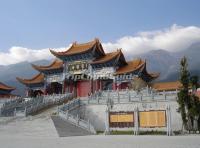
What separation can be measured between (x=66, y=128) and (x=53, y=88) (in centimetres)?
2501

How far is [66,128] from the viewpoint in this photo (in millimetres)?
27516

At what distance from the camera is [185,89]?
88.7 feet

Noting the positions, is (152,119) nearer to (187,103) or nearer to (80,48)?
(187,103)

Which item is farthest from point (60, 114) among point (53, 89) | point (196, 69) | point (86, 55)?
point (196, 69)

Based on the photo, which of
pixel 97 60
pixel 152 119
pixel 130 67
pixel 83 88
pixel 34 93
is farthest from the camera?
pixel 34 93

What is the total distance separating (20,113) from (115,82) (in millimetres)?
15520

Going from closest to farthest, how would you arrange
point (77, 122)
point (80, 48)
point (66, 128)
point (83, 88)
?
point (66, 128) < point (77, 122) < point (83, 88) < point (80, 48)

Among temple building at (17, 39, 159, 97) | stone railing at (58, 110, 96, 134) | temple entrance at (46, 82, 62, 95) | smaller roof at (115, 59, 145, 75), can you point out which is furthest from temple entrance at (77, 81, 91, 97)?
stone railing at (58, 110, 96, 134)

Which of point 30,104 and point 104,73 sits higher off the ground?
point 104,73

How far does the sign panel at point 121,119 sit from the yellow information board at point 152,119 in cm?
97

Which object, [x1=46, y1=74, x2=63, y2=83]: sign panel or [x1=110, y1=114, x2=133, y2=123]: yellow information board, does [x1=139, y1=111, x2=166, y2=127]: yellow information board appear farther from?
[x1=46, y1=74, x2=63, y2=83]: sign panel

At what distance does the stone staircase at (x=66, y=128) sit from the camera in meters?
26.4

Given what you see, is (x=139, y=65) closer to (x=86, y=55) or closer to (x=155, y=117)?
(x=86, y=55)

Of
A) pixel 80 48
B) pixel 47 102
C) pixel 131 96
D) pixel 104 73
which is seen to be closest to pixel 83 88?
pixel 104 73
